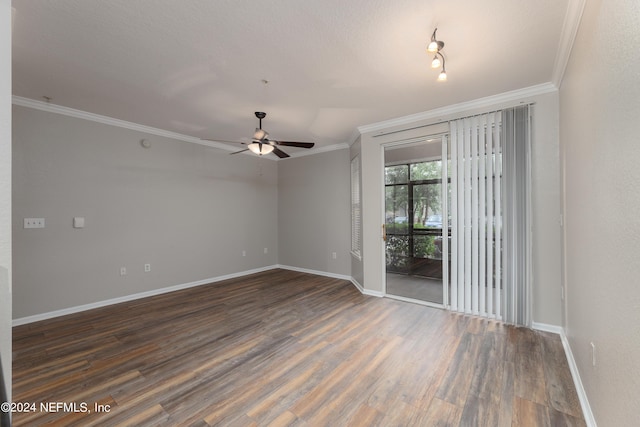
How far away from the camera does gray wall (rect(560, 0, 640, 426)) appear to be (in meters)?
1.11

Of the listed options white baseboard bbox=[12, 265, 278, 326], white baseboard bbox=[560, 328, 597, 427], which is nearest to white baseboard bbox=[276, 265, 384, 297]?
white baseboard bbox=[12, 265, 278, 326]

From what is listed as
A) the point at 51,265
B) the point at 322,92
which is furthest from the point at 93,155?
the point at 322,92

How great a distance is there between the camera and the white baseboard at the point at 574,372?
5.53 ft

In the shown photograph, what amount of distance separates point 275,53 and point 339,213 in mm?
3516

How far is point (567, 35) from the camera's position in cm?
211

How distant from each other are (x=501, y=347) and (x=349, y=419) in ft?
6.02

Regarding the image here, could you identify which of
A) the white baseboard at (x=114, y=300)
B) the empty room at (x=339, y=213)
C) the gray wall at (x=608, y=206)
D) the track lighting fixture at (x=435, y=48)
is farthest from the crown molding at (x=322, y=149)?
the gray wall at (x=608, y=206)

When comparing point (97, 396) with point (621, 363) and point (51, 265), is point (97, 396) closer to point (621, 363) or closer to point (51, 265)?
point (51, 265)

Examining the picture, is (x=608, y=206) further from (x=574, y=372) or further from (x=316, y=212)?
(x=316, y=212)

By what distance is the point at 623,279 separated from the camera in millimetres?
1208

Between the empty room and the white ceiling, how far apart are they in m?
0.02

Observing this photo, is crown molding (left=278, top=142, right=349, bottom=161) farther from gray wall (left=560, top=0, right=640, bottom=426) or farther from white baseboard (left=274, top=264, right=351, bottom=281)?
gray wall (left=560, top=0, right=640, bottom=426)

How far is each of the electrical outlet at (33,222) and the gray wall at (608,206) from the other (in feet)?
17.7

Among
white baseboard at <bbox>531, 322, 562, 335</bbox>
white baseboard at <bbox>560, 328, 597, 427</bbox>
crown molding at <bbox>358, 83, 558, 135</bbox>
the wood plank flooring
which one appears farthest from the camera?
crown molding at <bbox>358, 83, 558, 135</bbox>
